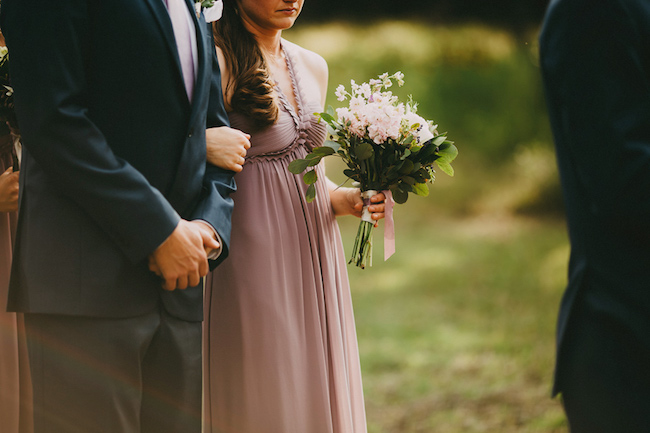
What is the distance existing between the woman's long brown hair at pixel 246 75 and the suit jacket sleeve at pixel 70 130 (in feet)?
2.28

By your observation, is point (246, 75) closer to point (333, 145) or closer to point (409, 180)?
point (333, 145)

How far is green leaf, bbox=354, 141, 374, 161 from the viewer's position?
2.30 metres

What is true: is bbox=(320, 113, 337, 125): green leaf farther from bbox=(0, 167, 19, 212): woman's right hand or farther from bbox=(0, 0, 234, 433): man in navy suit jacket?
bbox=(0, 167, 19, 212): woman's right hand

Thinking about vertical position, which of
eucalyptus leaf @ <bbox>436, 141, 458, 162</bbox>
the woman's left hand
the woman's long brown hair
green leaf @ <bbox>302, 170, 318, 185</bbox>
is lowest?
the woman's left hand

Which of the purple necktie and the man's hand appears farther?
the purple necktie

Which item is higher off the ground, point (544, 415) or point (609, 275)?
point (609, 275)

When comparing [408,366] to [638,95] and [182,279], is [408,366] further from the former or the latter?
[638,95]

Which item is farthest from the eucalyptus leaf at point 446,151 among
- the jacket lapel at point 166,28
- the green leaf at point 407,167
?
the jacket lapel at point 166,28

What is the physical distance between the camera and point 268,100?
2182 mm

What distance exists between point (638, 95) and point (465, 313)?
5519mm

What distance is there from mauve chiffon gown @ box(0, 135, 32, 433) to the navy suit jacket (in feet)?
2.88

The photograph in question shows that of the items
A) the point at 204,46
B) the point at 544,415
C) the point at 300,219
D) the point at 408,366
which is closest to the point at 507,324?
the point at 408,366

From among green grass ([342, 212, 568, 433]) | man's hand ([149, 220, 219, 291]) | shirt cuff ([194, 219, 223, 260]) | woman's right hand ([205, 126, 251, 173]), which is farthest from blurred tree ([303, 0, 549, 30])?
man's hand ([149, 220, 219, 291])

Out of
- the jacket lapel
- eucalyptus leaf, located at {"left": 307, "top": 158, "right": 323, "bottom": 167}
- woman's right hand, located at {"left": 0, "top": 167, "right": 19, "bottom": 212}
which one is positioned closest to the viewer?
the jacket lapel
